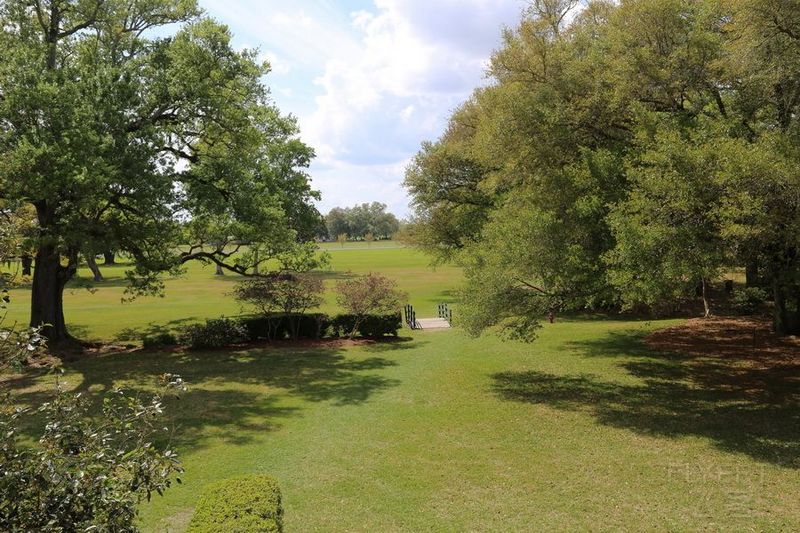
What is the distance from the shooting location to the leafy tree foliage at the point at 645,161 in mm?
11352

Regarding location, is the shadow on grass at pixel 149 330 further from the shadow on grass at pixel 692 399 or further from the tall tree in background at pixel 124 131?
the shadow on grass at pixel 692 399

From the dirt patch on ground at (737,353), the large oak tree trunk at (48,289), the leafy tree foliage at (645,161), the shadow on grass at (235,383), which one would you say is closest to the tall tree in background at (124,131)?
the large oak tree trunk at (48,289)

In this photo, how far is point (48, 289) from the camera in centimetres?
2150

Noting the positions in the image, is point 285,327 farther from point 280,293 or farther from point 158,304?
point 158,304

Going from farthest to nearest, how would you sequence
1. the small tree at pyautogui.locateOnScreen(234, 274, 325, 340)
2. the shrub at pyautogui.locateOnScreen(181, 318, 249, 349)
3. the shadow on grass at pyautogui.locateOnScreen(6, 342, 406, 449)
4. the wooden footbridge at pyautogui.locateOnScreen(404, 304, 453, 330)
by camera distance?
the wooden footbridge at pyautogui.locateOnScreen(404, 304, 453, 330), the small tree at pyautogui.locateOnScreen(234, 274, 325, 340), the shrub at pyautogui.locateOnScreen(181, 318, 249, 349), the shadow on grass at pyautogui.locateOnScreen(6, 342, 406, 449)

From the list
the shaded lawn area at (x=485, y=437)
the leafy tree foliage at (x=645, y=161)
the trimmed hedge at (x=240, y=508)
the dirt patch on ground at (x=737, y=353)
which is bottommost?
the shaded lawn area at (x=485, y=437)

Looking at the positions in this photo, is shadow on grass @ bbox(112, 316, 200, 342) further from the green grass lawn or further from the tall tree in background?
the green grass lawn

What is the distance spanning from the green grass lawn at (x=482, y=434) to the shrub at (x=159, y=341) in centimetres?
227

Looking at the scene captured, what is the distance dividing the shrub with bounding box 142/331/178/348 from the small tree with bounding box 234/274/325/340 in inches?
134

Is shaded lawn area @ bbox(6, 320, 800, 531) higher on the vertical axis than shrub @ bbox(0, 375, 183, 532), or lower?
lower

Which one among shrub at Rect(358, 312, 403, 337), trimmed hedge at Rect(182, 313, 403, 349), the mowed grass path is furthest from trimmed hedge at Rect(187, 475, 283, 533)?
the mowed grass path

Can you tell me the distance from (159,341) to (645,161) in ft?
67.6

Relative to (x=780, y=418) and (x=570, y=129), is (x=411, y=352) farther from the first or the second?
(x=780, y=418)

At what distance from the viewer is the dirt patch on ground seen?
1603 cm
